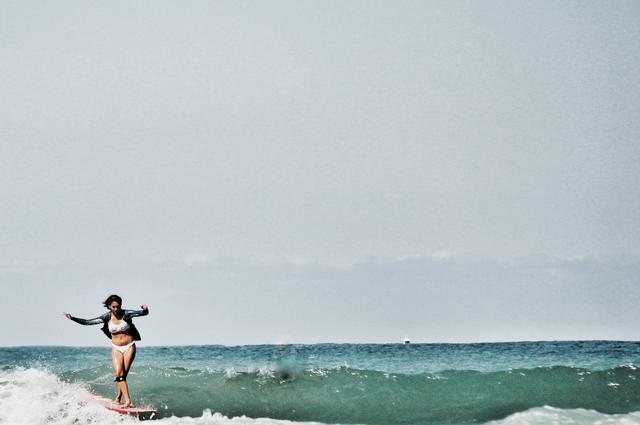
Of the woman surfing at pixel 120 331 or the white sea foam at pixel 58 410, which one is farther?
the white sea foam at pixel 58 410

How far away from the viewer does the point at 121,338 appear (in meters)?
13.9

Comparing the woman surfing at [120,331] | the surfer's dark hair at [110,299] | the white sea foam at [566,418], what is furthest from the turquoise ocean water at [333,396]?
the surfer's dark hair at [110,299]

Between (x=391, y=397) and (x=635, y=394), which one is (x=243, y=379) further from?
(x=635, y=394)

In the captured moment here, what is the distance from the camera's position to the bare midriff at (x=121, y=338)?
13.9 m

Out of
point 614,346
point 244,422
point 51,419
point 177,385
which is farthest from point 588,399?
point 614,346

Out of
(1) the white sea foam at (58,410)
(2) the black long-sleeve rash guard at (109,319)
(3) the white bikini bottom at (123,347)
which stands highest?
(2) the black long-sleeve rash guard at (109,319)

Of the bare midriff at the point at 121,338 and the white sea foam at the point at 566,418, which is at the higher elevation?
the bare midriff at the point at 121,338

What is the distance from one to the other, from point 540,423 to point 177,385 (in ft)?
31.6

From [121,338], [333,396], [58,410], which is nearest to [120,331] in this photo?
[121,338]

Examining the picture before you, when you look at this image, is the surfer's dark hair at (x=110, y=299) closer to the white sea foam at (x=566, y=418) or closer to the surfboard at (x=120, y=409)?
the surfboard at (x=120, y=409)

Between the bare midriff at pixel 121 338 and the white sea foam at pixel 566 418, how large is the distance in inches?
307

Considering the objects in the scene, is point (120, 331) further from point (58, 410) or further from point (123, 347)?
point (58, 410)

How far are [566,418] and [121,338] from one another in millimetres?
Result: 9409

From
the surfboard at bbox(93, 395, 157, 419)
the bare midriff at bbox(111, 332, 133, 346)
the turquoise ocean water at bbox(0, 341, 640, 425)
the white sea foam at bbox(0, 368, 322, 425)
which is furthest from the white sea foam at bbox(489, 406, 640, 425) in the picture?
the bare midriff at bbox(111, 332, 133, 346)
